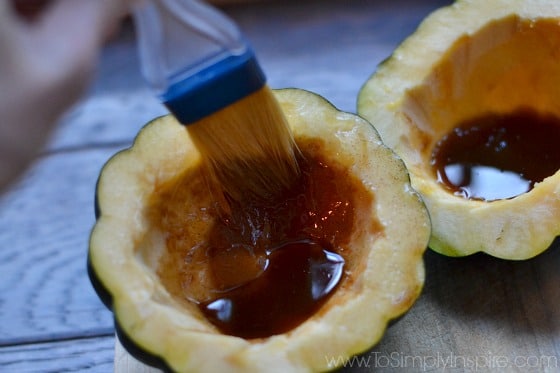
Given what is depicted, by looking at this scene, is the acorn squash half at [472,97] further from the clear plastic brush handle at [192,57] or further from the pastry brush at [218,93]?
the clear plastic brush handle at [192,57]

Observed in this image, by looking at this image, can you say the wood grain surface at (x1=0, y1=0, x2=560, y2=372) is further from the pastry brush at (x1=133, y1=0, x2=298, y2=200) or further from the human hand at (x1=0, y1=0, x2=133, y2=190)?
the human hand at (x1=0, y1=0, x2=133, y2=190)

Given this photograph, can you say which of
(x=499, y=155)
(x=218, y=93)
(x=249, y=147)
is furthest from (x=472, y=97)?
(x=218, y=93)

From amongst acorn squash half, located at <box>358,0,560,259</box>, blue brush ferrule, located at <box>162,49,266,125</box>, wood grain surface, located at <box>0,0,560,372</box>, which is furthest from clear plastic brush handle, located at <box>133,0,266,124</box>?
wood grain surface, located at <box>0,0,560,372</box>

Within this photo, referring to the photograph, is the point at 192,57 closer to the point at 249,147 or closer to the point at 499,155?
the point at 249,147

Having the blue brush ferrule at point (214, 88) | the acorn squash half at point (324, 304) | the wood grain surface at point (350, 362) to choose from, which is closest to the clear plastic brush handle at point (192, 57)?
the blue brush ferrule at point (214, 88)

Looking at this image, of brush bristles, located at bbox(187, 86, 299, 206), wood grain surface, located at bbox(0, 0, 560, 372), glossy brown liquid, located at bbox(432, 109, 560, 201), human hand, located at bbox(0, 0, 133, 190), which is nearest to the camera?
human hand, located at bbox(0, 0, 133, 190)
